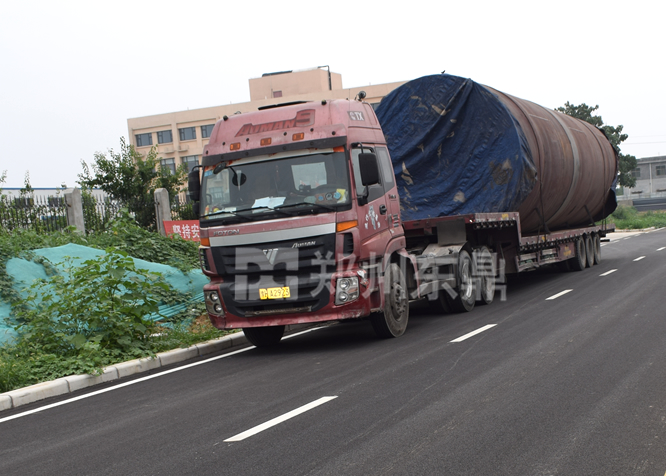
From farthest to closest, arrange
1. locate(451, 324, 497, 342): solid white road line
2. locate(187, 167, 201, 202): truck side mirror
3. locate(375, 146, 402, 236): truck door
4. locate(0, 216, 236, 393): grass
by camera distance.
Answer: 1. locate(375, 146, 402, 236): truck door
2. locate(187, 167, 201, 202): truck side mirror
3. locate(451, 324, 497, 342): solid white road line
4. locate(0, 216, 236, 393): grass

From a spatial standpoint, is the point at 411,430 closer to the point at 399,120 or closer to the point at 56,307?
the point at 56,307

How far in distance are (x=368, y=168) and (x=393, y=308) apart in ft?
6.97

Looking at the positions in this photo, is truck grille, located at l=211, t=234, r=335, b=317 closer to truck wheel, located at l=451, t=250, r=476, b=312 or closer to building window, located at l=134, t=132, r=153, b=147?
truck wheel, located at l=451, t=250, r=476, b=312

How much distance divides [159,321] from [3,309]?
2.38m

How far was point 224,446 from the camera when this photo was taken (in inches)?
211

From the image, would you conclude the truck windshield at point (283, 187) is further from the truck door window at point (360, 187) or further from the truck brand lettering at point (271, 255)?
the truck brand lettering at point (271, 255)

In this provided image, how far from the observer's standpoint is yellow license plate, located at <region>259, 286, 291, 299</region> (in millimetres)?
9281

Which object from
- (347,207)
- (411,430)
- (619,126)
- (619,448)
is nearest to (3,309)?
(347,207)

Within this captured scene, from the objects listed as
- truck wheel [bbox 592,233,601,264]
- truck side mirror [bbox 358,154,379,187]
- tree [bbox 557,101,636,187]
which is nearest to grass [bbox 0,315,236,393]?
truck side mirror [bbox 358,154,379,187]

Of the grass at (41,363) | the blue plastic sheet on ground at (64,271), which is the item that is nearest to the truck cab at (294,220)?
the grass at (41,363)

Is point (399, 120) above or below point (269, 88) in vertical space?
below

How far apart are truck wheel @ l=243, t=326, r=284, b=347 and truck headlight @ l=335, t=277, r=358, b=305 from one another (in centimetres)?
168

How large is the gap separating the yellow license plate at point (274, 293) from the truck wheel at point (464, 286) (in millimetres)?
4514

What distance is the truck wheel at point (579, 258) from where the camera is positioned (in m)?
19.7
